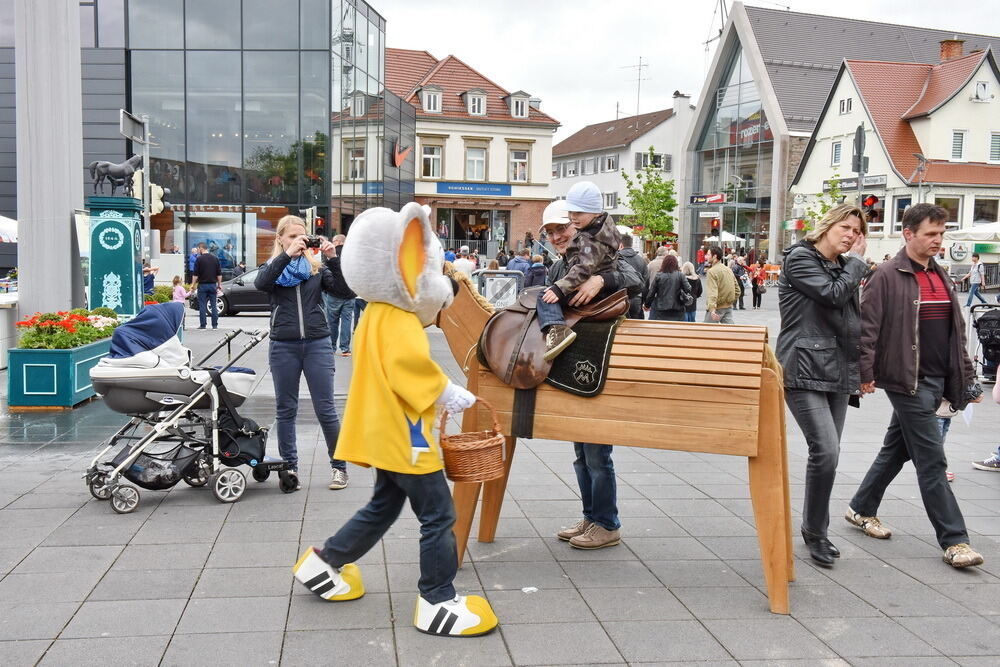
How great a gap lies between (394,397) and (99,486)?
9.67ft

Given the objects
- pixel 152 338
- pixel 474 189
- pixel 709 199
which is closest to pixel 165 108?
pixel 474 189

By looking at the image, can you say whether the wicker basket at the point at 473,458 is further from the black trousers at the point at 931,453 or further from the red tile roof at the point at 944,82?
the red tile roof at the point at 944,82

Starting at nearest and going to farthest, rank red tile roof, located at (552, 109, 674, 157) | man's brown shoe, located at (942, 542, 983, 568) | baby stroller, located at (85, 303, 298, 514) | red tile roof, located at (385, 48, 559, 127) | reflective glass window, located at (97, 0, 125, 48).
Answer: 1. man's brown shoe, located at (942, 542, 983, 568)
2. baby stroller, located at (85, 303, 298, 514)
3. reflective glass window, located at (97, 0, 125, 48)
4. red tile roof, located at (385, 48, 559, 127)
5. red tile roof, located at (552, 109, 674, 157)

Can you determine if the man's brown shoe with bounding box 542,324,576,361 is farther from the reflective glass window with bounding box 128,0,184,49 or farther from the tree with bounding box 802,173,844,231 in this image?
the tree with bounding box 802,173,844,231

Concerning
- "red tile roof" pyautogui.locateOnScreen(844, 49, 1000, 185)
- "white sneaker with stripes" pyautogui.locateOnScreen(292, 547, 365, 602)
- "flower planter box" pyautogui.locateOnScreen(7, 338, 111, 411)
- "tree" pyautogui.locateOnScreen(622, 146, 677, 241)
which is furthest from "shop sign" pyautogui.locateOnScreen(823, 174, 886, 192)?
"white sneaker with stripes" pyautogui.locateOnScreen(292, 547, 365, 602)

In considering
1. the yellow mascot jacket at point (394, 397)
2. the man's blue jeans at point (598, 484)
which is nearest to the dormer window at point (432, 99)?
the man's blue jeans at point (598, 484)

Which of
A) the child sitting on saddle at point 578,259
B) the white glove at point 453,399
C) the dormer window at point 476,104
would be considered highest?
the dormer window at point 476,104

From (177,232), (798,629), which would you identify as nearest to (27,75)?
(798,629)

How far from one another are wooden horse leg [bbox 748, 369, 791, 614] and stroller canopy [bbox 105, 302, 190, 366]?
3.92m

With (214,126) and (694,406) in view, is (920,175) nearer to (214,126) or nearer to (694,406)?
(214,126)

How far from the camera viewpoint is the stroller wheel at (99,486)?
5.75m

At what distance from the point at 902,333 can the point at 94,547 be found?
467 centimetres

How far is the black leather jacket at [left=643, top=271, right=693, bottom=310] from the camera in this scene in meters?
13.2

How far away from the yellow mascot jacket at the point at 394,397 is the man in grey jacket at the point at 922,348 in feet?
Answer: 8.53
